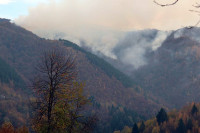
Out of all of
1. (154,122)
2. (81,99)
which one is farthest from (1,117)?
(81,99)

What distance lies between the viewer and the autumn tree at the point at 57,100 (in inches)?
960

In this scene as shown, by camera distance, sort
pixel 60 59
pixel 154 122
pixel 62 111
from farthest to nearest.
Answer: pixel 154 122 < pixel 60 59 < pixel 62 111

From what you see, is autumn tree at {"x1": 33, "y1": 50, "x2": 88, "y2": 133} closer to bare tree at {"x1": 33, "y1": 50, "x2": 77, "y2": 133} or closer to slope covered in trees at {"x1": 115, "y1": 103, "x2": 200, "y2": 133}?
bare tree at {"x1": 33, "y1": 50, "x2": 77, "y2": 133}

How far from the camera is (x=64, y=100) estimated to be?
25594 mm

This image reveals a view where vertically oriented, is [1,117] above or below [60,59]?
below

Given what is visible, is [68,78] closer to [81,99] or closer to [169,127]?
[81,99]

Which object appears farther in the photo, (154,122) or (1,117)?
(1,117)

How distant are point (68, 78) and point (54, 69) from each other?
5.01 feet

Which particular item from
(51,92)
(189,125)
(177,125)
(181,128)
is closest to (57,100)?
(51,92)

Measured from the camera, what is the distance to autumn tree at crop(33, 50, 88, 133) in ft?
80.0

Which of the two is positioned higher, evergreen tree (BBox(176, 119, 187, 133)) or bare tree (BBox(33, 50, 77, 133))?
bare tree (BBox(33, 50, 77, 133))

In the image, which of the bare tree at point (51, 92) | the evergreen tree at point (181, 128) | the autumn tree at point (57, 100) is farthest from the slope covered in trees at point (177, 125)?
the bare tree at point (51, 92)

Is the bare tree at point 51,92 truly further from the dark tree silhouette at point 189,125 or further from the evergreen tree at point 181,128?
the dark tree silhouette at point 189,125

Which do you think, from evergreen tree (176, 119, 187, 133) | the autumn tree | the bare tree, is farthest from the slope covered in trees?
the bare tree
